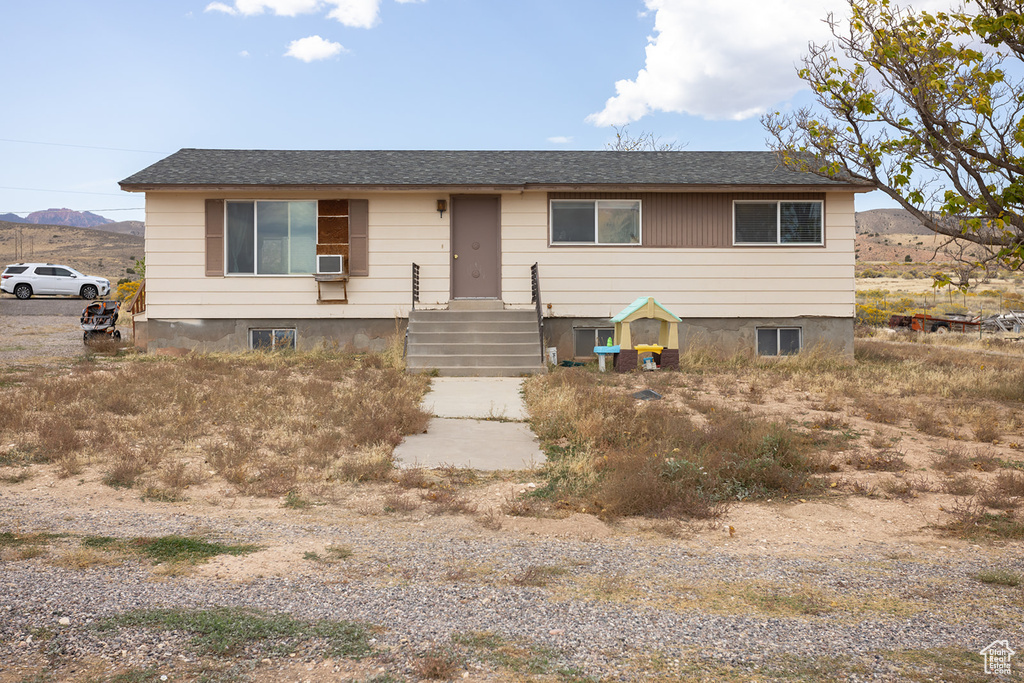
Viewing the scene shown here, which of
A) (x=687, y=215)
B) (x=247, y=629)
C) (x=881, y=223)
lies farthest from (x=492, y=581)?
(x=881, y=223)

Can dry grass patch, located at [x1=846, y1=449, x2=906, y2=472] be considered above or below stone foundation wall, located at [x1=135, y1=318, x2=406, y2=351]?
below

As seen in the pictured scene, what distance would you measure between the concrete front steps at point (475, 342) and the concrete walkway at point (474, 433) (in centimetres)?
137

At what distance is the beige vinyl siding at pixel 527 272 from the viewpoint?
15891 millimetres

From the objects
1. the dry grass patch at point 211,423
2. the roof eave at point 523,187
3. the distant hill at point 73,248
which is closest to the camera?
the dry grass patch at point 211,423

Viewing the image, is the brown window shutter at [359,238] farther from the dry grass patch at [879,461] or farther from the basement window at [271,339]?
the dry grass patch at [879,461]

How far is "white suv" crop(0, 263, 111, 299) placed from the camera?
30.5 m

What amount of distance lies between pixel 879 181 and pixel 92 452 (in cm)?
954

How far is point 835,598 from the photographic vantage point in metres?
4.08

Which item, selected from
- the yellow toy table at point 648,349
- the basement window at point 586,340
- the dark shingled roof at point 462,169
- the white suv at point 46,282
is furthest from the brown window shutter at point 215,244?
the white suv at point 46,282

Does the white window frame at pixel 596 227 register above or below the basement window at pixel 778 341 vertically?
above

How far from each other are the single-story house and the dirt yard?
9.00 metres

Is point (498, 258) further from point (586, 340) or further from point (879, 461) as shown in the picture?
point (879, 461)

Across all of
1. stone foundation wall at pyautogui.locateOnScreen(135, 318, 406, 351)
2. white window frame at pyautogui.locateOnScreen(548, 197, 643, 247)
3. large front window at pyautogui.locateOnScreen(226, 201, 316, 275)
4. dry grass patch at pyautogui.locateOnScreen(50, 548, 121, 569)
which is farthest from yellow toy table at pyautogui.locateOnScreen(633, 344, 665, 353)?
dry grass patch at pyautogui.locateOnScreen(50, 548, 121, 569)

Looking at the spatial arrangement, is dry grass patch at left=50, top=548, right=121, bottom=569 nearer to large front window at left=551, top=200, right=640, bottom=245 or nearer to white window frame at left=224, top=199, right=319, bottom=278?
white window frame at left=224, top=199, right=319, bottom=278
